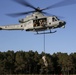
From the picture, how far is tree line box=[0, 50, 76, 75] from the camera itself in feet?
461

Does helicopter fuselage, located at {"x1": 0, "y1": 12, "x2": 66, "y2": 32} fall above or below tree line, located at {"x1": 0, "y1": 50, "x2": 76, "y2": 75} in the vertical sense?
above

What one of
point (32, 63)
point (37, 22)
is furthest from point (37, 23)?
point (32, 63)

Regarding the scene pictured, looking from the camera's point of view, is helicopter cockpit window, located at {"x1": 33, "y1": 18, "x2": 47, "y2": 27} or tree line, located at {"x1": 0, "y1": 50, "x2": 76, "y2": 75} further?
tree line, located at {"x1": 0, "y1": 50, "x2": 76, "y2": 75}

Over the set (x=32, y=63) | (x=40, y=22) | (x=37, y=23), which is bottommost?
(x=32, y=63)

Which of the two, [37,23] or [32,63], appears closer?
[37,23]

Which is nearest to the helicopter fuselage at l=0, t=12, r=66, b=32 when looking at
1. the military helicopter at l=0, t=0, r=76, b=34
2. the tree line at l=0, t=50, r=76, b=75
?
the military helicopter at l=0, t=0, r=76, b=34

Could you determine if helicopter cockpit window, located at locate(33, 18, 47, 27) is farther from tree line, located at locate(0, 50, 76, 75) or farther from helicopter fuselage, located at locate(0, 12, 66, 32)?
tree line, located at locate(0, 50, 76, 75)

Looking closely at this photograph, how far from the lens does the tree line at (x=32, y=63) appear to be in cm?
14050

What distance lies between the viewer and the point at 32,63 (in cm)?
14838

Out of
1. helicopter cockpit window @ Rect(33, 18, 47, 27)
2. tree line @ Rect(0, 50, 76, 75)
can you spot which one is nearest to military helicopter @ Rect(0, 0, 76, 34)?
helicopter cockpit window @ Rect(33, 18, 47, 27)

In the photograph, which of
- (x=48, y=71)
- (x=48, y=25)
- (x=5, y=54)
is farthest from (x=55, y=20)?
(x=5, y=54)

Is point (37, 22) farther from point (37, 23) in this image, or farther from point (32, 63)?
point (32, 63)

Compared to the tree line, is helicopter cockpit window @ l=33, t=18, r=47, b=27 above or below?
above

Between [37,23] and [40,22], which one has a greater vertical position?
[40,22]
